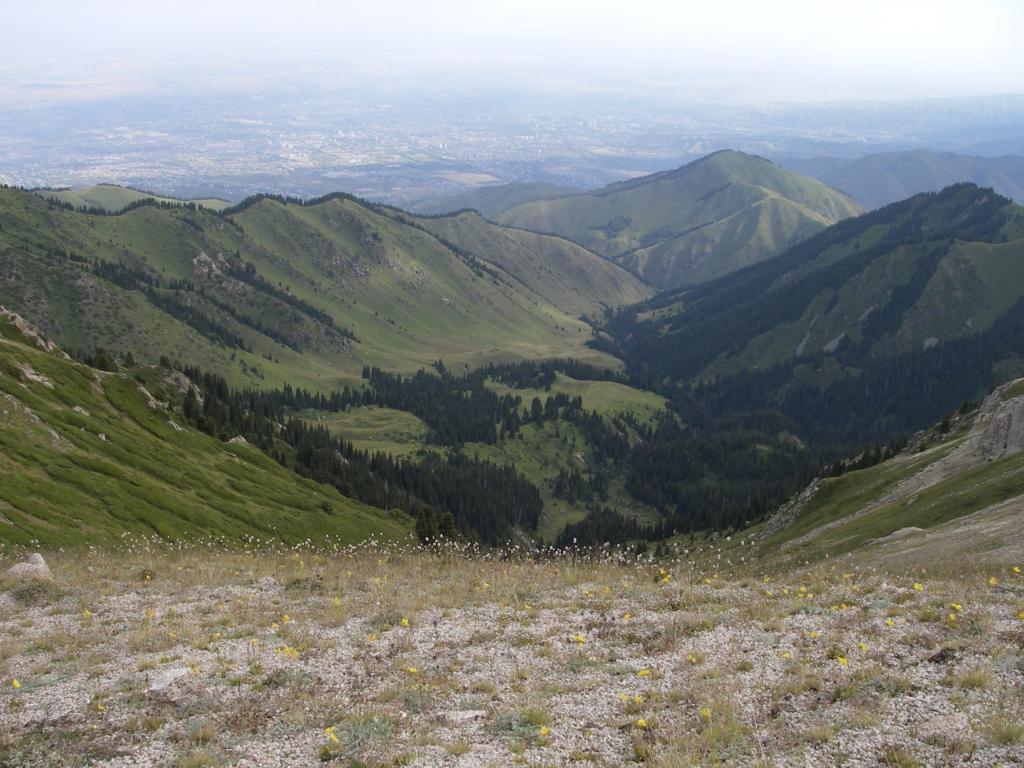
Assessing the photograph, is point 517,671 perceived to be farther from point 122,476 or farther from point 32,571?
point 122,476

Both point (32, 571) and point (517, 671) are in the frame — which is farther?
point (32, 571)

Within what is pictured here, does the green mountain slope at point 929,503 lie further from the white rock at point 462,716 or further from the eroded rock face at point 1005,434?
the white rock at point 462,716

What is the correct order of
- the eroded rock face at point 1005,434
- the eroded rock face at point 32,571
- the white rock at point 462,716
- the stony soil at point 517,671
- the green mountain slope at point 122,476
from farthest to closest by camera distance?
the eroded rock face at point 1005,434, the green mountain slope at point 122,476, the eroded rock face at point 32,571, the white rock at point 462,716, the stony soil at point 517,671

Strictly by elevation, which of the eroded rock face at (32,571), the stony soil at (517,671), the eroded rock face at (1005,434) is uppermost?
the stony soil at (517,671)

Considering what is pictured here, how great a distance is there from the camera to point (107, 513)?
68062mm

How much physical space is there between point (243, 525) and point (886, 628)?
84.9 metres

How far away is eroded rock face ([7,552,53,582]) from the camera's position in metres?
27.2

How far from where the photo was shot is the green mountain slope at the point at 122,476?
204 ft

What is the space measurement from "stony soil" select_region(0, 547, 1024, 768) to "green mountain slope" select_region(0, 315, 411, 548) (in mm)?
26613

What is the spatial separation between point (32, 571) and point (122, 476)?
58.3 metres

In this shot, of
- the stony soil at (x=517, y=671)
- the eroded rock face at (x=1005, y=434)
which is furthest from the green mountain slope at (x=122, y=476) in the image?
the eroded rock face at (x=1005, y=434)

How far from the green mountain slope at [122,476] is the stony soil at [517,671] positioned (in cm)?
2661

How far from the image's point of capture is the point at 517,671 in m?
19.3

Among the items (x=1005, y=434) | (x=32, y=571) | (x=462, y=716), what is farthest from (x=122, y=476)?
(x=1005, y=434)
